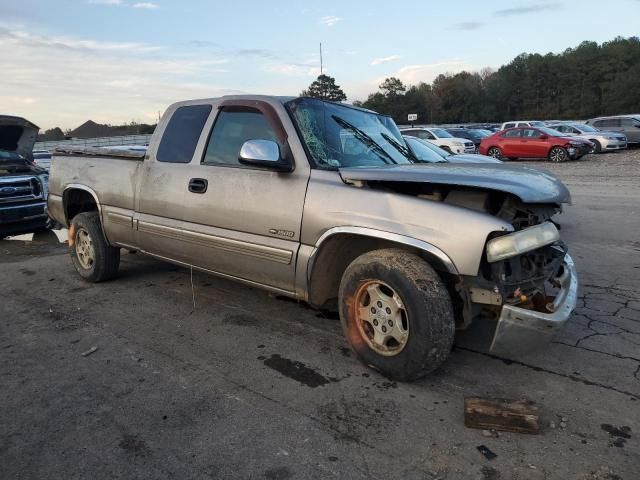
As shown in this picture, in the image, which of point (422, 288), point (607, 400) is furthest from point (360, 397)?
point (607, 400)

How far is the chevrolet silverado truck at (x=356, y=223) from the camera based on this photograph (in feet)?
9.99

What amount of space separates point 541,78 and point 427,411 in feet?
337

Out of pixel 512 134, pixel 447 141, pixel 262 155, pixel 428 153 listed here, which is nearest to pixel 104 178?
pixel 262 155

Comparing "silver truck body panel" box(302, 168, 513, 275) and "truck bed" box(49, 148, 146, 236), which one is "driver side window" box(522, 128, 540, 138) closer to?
"truck bed" box(49, 148, 146, 236)

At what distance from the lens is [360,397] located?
3.18 meters

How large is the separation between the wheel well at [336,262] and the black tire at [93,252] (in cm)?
286

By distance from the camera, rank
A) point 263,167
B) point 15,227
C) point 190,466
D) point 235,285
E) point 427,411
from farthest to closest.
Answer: point 15,227 < point 235,285 < point 263,167 < point 427,411 < point 190,466

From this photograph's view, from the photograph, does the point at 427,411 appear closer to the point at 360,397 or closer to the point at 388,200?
the point at 360,397

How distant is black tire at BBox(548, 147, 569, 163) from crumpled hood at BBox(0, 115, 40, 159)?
19.9 metres

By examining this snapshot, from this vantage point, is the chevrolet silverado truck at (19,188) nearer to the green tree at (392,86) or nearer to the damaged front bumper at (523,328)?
the damaged front bumper at (523,328)

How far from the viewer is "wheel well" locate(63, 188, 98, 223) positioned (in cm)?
581

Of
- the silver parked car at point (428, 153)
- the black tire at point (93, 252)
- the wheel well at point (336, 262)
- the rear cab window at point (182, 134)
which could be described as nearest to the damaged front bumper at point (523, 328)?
the wheel well at point (336, 262)

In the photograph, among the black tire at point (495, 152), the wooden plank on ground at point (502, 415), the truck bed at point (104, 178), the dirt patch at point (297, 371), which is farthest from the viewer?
the black tire at point (495, 152)

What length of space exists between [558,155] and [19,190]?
20.7m
